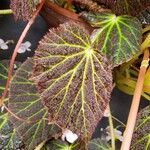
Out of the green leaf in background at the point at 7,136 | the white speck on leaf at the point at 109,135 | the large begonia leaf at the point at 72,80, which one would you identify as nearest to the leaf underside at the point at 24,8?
the large begonia leaf at the point at 72,80

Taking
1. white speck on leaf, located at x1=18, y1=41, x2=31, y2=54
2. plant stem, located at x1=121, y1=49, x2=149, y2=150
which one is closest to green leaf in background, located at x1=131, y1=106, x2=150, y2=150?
plant stem, located at x1=121, y1=49, x2=149, y2=150

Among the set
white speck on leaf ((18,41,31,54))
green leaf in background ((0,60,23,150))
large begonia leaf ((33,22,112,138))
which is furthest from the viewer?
white speck on leaf ((18,41,31,54))

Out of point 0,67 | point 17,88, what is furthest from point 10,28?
point 17,88

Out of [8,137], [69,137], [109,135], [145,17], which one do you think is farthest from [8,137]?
[145,17]

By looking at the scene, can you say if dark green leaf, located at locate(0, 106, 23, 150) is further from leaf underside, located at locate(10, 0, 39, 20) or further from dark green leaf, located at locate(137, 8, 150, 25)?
dark green leaf, located at locate(137, 8, 150, 25)

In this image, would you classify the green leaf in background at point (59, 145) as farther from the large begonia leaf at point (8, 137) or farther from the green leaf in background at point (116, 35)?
the green leaf in background at point (116, 35)

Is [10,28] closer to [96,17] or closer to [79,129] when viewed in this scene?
[96,17]
